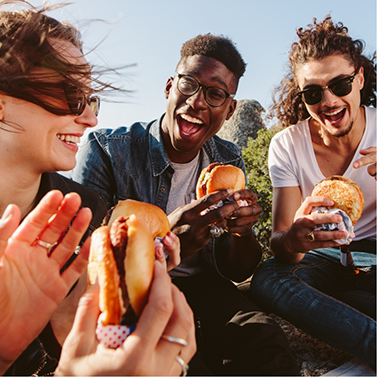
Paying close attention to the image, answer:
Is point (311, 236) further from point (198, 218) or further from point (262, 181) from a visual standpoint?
point (262, 181)

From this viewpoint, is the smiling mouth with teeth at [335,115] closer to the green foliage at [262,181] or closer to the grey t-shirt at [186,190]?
the grey t-shirt at [186,190]

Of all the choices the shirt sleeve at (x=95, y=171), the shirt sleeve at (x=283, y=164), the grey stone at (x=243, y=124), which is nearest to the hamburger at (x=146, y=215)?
the shirt sleeve at (x=95, y=171)

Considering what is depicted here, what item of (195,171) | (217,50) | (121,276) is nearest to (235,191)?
(195,171)

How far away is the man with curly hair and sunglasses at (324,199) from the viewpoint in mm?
2883

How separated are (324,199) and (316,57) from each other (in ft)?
5.84

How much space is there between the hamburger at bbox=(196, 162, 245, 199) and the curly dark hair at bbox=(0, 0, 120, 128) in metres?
1.13

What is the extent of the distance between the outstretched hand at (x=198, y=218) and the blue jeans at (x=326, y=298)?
1086 mm

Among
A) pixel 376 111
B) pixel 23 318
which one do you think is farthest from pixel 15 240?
pixel 376 111

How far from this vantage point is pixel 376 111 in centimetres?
406

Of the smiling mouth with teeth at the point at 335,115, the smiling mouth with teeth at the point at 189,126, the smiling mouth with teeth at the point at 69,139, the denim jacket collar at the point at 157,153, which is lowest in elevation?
the smiling mouth with teeth at the point at 69,139

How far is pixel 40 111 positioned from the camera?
2.06 metres

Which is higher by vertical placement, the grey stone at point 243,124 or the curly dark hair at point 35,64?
the grey stone at point 243,124

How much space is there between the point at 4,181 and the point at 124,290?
1.39m

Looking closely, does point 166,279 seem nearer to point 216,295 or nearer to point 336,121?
point 216,295
